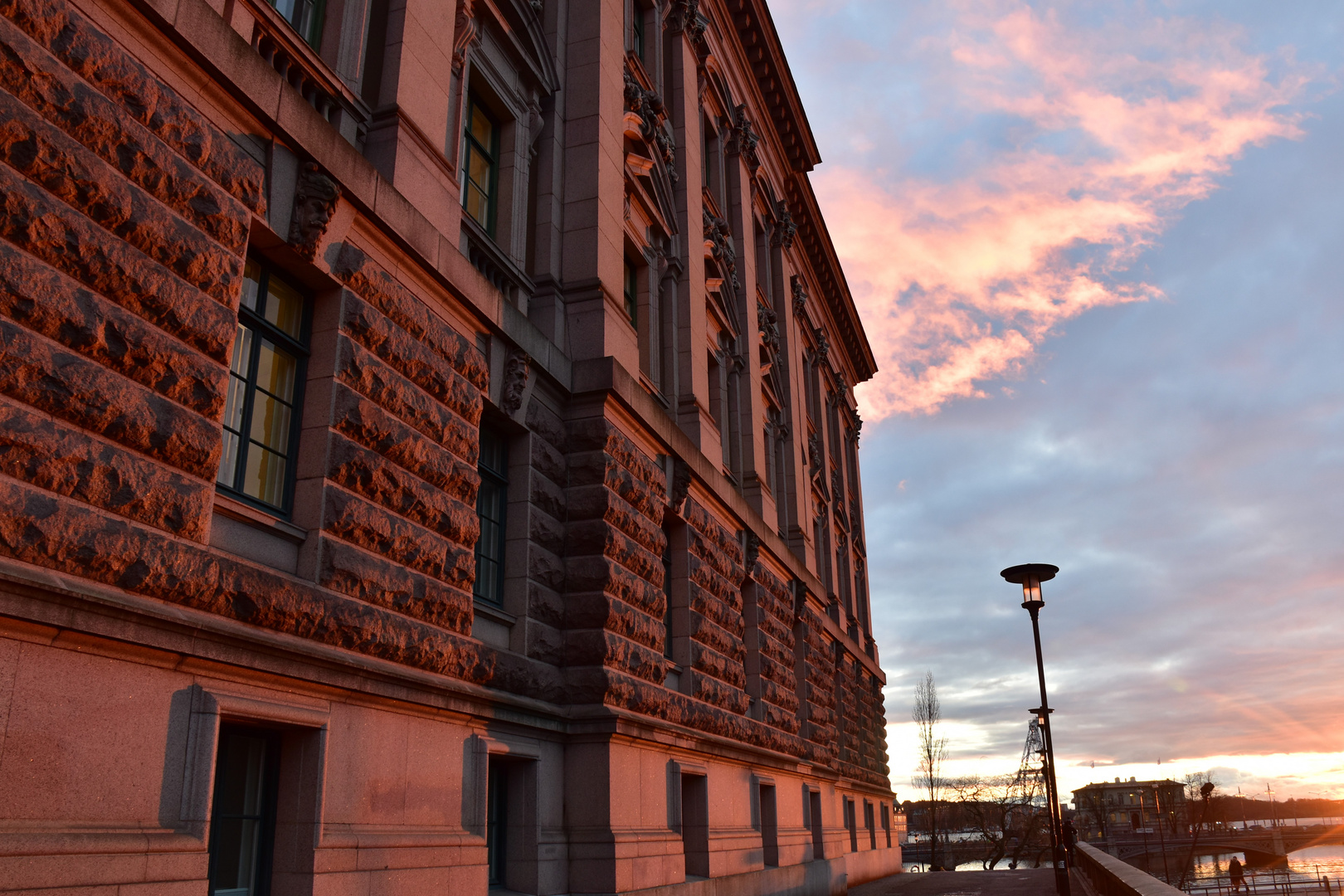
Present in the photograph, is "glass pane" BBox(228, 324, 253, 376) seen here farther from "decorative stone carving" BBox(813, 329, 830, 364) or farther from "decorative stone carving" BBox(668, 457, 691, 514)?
"decorative stone carving" BBox(813, 329, 830, 364)

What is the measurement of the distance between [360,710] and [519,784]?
370cm

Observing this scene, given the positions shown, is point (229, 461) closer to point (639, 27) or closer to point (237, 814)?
point (237, 814)

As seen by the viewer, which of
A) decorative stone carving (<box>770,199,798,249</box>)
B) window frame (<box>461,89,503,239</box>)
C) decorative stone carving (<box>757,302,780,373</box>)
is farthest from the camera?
decorative stone carving (<box>770,199,798,249</box>)

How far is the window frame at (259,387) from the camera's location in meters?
8.31

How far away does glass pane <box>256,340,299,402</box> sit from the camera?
874 cm

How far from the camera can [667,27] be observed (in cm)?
2291

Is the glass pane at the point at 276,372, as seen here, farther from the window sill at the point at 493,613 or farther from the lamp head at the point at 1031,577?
the lamp head at the point at 1031,577

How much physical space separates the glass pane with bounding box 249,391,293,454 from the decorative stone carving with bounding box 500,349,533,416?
11.0 ft

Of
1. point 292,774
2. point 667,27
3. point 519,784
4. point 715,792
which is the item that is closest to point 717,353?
point 667,27

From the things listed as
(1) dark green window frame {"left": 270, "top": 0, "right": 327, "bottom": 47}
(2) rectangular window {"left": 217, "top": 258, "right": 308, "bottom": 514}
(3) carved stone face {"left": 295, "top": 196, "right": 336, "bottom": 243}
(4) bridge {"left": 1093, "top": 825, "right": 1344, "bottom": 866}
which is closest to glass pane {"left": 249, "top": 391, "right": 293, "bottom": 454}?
(2) rectangular window {"left": 217, "top": 258, "right": 308, "bottom": 514}

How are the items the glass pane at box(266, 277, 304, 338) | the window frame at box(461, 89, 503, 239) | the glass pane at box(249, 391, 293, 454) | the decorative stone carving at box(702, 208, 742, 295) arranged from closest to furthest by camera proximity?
the glass pane at box(249, 391, 293, 454)
the glass pane at box(266, 277, 304, 338)
the window frame at box(461, 89, 503, 239)
the decorative stone carving at box(702, 208, 742, 295)

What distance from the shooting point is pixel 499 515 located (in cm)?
1252

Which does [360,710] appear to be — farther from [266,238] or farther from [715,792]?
[715,792]

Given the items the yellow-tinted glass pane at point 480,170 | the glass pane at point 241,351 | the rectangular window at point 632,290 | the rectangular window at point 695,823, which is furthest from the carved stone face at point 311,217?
the rectangular window at point 695,823
